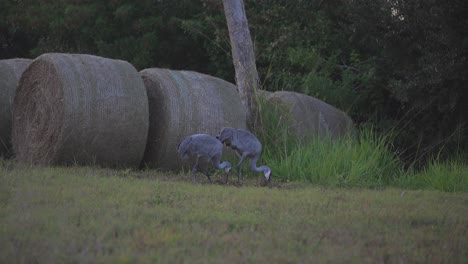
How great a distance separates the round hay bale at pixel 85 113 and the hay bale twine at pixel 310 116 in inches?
124

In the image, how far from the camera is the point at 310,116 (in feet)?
42.6

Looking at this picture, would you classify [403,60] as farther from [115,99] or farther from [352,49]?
[115,99]

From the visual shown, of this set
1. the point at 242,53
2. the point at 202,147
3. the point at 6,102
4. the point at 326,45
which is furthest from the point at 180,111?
the point at 326,45

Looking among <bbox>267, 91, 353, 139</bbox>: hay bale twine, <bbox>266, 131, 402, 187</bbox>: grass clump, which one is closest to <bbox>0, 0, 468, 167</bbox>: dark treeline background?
<bbox>267, 91, 353, 139</bbox>: hay bale twine

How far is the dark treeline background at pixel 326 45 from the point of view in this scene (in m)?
13.6

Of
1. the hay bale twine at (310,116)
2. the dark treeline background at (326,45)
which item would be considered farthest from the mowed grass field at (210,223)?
the dark treeline background at (326,45)

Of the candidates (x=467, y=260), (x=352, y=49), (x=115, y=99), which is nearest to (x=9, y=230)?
(x=467, y=260)

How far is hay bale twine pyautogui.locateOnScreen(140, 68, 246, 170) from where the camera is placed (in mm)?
10461

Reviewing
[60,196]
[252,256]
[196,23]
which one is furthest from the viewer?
[196,23]

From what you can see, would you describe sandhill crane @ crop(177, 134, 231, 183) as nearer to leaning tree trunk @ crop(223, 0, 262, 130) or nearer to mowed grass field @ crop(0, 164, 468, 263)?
mowed grass field @ crop(0, 164, 468, 263)

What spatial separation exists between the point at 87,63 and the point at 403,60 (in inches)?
291

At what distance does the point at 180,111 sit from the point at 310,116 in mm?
3398

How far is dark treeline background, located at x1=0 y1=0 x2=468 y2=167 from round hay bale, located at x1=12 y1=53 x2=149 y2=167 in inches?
193

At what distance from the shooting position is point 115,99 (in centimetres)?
994
